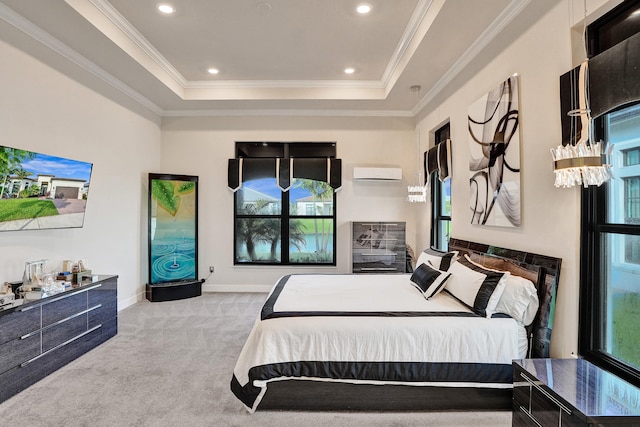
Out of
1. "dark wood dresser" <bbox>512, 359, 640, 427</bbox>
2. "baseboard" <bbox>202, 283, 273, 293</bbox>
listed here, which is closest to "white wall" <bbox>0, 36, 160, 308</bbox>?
"baseboard" <bbox>202, 283, 273, 293</bbox>

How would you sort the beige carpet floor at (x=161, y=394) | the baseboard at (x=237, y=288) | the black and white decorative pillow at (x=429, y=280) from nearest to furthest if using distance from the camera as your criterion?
1. the beige carpet floor at (x=161, y=394)
2. the black and white decorative pillow at (x=429, y=280)
3. the baseboard at (x=237, y=288)

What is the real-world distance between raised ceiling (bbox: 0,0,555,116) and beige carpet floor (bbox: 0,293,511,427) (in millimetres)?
3089

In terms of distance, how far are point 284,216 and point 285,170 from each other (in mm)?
798

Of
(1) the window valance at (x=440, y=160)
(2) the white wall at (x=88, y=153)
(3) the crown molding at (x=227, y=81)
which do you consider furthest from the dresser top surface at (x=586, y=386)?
(2) the white wall at (x=88, y=153)

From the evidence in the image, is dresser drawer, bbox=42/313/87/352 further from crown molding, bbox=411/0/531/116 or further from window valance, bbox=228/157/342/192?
crown molding, bbox=411/0/531/116

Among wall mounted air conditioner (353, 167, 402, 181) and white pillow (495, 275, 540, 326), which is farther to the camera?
wall mounted air conditioner (353, 167, 402, 181)

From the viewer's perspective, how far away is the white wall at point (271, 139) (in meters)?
5.76

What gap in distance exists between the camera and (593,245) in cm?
220

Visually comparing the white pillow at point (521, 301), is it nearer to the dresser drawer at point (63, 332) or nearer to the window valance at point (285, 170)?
the window valance at point (285, 170)

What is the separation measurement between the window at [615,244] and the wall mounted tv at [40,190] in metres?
4.41

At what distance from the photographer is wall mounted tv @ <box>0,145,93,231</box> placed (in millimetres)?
2855

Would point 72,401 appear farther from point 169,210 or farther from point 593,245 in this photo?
point 593,245

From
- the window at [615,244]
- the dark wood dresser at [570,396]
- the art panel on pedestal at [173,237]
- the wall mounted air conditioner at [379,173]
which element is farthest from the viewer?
the wall mounted air conditioner at [379,173]

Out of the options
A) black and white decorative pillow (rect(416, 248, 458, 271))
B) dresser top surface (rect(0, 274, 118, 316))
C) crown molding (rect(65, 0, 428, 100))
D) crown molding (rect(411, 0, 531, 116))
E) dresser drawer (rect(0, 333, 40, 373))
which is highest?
crown molding (rect(65, 0, 428, 100))
